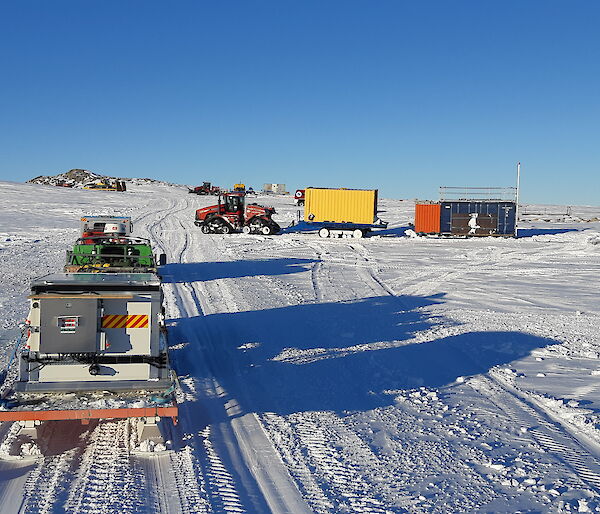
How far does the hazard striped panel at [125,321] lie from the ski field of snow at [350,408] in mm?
1193

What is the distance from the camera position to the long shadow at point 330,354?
840 centimetres

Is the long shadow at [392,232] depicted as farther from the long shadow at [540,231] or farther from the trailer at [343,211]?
the long shadow at [540,231]

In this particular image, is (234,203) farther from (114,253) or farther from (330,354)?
(330,354)

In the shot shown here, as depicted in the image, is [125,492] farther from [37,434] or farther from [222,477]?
[37,434]

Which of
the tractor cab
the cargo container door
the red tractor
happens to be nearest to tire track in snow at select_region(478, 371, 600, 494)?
the red tractor

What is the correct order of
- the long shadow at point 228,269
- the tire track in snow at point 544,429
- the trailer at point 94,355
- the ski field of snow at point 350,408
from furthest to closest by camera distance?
the long shadow at point 228,269 → the trailer at point 94,355 → the tire track in snow at point 544,429 → the ski field of snow at point 350,408

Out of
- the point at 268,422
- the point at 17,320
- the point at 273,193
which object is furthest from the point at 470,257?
the point at 273,193

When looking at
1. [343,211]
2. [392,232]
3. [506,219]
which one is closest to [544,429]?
[343,211]

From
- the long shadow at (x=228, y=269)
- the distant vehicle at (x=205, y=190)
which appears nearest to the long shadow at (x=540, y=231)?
the long shadow at (x=228, y=269)

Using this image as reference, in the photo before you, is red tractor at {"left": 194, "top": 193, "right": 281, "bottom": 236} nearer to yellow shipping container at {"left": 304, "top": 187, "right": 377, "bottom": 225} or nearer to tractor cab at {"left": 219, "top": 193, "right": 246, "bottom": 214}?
tractor cab at {"left": 219, "top": 193, "right": 246, "bottom": 214}

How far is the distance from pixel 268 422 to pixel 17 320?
725 cm

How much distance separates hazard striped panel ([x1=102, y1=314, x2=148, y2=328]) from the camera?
6.75 metres

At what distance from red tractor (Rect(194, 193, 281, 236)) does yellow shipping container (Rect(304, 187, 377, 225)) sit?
8.75 feet

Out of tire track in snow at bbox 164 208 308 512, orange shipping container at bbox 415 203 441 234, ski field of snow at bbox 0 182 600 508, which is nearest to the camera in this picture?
tire track in snow at bbox 164 208 308 512
